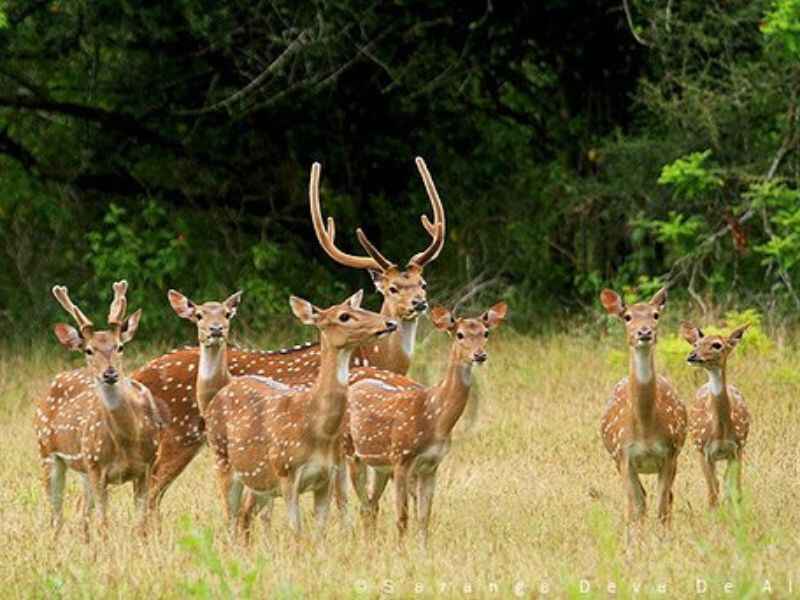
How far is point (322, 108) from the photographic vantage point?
2023cm

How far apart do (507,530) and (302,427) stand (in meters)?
1.27

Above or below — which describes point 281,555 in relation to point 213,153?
below

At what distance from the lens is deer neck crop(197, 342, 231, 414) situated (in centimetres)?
1122

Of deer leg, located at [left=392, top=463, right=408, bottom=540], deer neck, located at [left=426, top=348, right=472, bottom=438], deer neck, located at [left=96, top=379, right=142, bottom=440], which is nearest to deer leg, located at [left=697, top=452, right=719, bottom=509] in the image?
deer neck, located at [left=426, top=348, right=472, bottom=438]

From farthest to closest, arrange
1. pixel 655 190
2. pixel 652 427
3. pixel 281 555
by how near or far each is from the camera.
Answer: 1. pixel 655 190
2. pixel 652 427
3. pixel 281 555

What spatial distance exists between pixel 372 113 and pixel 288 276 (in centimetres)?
166

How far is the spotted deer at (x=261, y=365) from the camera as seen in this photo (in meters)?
11.6

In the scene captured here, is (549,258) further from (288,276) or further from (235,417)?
(235,417)

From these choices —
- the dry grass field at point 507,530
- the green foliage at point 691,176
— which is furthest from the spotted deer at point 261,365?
the green foliage at point 691,176

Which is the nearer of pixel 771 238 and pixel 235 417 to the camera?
pixel 235 417

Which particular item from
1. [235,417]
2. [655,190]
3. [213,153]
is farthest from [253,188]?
[235,417]

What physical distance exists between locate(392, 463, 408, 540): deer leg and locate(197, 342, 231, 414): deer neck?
123cm

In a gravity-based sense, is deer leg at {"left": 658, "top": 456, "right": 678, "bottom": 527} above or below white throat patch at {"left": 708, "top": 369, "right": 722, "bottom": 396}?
below

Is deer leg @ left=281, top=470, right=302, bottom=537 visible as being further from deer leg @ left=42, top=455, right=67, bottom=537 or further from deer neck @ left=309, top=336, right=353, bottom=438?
deer leg @ left=42, top=455, right=67, bottom=537
